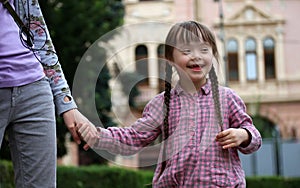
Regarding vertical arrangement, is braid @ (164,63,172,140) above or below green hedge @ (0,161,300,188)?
above

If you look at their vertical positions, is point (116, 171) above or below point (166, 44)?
below

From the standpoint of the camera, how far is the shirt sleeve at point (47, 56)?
3.09 meters

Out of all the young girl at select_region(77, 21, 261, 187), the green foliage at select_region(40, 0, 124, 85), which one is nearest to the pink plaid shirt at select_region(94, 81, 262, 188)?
the young girl at select_region(77, 21, 261, 187)

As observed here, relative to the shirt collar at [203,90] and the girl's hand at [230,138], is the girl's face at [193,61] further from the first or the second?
A: the girl's hand at [230,138]

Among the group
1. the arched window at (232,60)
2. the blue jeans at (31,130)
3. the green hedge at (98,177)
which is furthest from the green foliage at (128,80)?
the arched window at (232,60)

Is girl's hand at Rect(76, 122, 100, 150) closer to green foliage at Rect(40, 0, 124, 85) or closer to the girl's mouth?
the girl's mouth

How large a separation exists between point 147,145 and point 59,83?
0.70 metres

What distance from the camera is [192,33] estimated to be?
11.9 feet

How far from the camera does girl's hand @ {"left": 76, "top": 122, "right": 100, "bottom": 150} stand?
3152 millimetres

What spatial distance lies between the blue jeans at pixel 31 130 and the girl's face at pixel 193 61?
2.57 ft

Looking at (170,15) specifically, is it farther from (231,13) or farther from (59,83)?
(59,83)

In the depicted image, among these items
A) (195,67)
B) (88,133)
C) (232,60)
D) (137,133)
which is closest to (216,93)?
(195,67)

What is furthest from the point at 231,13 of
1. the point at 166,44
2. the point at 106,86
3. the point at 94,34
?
the point at 166,44

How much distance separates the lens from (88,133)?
3.27 meters
